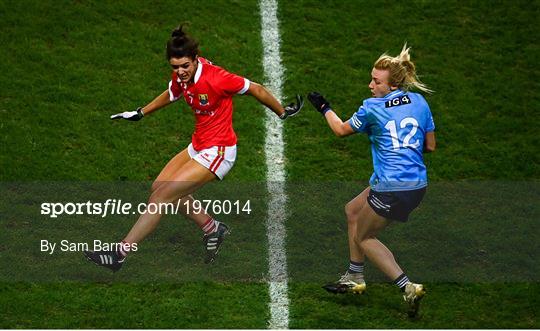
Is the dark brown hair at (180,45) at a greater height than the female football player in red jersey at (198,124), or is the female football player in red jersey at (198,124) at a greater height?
the dark brown hair at (180,45)

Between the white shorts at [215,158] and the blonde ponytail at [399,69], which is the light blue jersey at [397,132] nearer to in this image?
the blonde ponytail at [399,69]

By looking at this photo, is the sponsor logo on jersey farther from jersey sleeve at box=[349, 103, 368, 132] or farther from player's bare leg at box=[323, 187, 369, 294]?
player's bare leg at box=[323, 187, 369, 294]

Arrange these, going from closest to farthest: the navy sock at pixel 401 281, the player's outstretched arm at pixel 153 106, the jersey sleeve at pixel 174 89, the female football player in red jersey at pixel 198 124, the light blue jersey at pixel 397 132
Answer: the light blue jersey at pixel 397 132
the navy sock at pixel 401 281
the female football player in red jersey at pixel 198 124
the jersey sleeve at pixel 174 89
the player's outstretched arm at pixel 153 106

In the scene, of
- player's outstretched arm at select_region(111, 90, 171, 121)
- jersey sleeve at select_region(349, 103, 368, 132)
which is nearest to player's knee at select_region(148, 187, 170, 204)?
player's outstretched arm at select_region(111, 90, 171, 121)

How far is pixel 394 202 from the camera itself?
10.3m

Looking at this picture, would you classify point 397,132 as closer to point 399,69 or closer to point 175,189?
point 399,69

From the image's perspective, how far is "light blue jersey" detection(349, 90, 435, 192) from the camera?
1027cm

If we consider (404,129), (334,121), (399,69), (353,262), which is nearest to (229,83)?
(334,121)

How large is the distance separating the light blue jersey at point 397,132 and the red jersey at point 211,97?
1.26 metres

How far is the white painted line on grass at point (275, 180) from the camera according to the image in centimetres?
1086

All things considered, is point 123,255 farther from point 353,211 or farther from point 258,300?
point 353,211

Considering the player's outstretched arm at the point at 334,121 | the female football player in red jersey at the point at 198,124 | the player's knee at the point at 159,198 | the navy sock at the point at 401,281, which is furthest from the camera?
the player's knee at the point at 159,198

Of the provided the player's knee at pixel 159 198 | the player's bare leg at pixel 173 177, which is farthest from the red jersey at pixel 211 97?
the player's knee at pixel 159 198

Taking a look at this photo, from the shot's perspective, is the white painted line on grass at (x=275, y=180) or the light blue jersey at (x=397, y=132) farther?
the white painted line on grass at (x=275, y=180)
